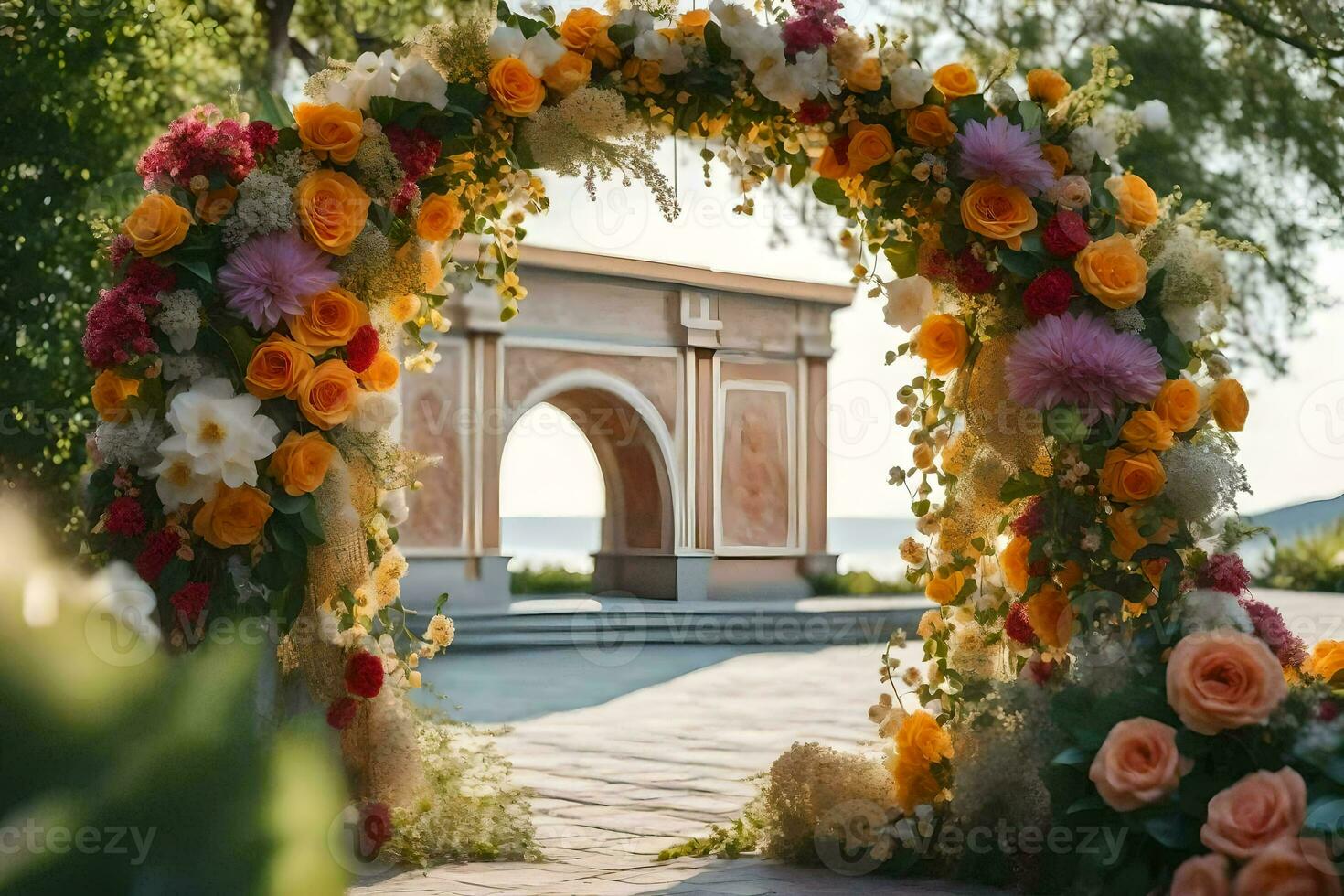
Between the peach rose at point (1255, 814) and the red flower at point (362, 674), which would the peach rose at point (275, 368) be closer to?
the red flower at point (362, 674)

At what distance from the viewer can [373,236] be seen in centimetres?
389

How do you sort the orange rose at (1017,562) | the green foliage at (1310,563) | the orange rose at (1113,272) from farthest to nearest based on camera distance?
the green foliage at (1310,563)
the orange rose at (1017,562)
the orange rose at (1113,272)

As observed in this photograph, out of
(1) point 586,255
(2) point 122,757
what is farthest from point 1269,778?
(1) point 586,255

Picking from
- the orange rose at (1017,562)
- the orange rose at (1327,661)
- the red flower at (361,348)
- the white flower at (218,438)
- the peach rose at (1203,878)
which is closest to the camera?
the peach rose at (1203,878)

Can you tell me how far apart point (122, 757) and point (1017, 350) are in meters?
2.67

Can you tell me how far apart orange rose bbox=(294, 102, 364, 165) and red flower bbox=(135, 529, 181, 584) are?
113 centimetres

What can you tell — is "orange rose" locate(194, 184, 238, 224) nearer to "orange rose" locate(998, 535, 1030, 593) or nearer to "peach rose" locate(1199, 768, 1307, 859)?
"orange rose" locate(998, 535, 1030, 593)

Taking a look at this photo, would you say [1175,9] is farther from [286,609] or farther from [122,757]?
[122,757]

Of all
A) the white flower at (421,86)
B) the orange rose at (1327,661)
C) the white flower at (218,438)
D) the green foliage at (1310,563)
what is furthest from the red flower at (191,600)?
the green foliage at (1310,563)

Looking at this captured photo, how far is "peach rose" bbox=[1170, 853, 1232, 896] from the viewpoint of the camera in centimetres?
261

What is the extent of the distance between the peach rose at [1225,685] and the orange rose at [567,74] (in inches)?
92.7

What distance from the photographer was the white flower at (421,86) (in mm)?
3912

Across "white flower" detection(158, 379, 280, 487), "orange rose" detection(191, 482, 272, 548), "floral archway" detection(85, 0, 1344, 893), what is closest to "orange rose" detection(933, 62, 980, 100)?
"floral archway" detection(85, 0, 1344, 893)

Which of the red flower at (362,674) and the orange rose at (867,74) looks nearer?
the red flower at (362,674)
